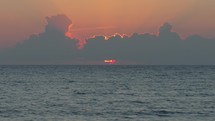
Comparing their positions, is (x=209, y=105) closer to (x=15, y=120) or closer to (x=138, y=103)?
(x=138, y=103)

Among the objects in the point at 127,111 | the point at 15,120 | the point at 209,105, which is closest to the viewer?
the point at 15,120

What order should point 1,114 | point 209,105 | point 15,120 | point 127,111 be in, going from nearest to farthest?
point 15,120, point 1,114, point 127,111, point 209,105

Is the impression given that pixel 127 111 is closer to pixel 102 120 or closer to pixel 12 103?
pixel 102 120

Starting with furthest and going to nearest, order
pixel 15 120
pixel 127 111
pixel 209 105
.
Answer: pixel 209 105 → pixel 127 111 → pixel 15 120

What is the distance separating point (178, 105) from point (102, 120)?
16.2m

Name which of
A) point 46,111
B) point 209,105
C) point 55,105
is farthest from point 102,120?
point 209,105

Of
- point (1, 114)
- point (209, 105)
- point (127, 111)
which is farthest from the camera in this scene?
point (209, 105)

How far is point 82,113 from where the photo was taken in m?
48.8

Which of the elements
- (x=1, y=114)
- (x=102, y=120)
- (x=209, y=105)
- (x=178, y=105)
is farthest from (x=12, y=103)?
(x=209, y=105)

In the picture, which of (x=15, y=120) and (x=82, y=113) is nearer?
(x=15, y=120)

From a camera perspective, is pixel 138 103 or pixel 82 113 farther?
pixel 138 103

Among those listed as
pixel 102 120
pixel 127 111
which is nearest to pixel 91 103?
pixel 127 111

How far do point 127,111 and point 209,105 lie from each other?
12.7 m

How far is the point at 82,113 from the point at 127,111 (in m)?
5.62
